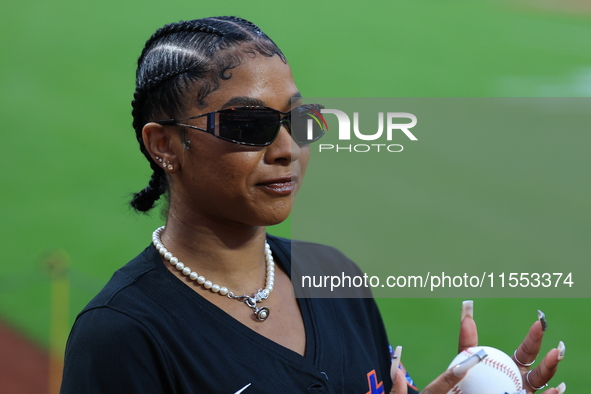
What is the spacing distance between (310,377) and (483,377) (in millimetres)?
472

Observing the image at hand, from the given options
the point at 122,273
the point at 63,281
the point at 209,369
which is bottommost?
the point at 63,281

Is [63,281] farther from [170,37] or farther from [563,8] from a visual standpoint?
[563,8]

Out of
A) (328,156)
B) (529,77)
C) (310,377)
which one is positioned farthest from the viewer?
(529,77)

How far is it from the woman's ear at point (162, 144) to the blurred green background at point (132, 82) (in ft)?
13.5

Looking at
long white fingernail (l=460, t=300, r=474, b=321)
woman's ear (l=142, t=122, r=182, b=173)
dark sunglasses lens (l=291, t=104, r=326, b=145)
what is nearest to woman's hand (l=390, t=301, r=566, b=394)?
long white fingernail (l=460, t=300, r=474, b=321)

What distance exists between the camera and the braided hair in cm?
162

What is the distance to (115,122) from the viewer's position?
7914 mm

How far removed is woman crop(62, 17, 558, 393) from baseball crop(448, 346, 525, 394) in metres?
0.09

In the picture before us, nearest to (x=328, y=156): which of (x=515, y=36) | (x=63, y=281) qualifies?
(x=63, y=281)

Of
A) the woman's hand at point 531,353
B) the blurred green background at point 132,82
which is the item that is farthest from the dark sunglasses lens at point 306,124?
the blurred green background at point 132,82

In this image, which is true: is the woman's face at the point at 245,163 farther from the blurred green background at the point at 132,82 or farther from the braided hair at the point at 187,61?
the blurred green background at the point at 132,82

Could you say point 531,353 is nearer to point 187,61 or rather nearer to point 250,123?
point 250,123

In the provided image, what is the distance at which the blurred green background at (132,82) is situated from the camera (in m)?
5.88

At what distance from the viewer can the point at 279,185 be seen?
1656mm
